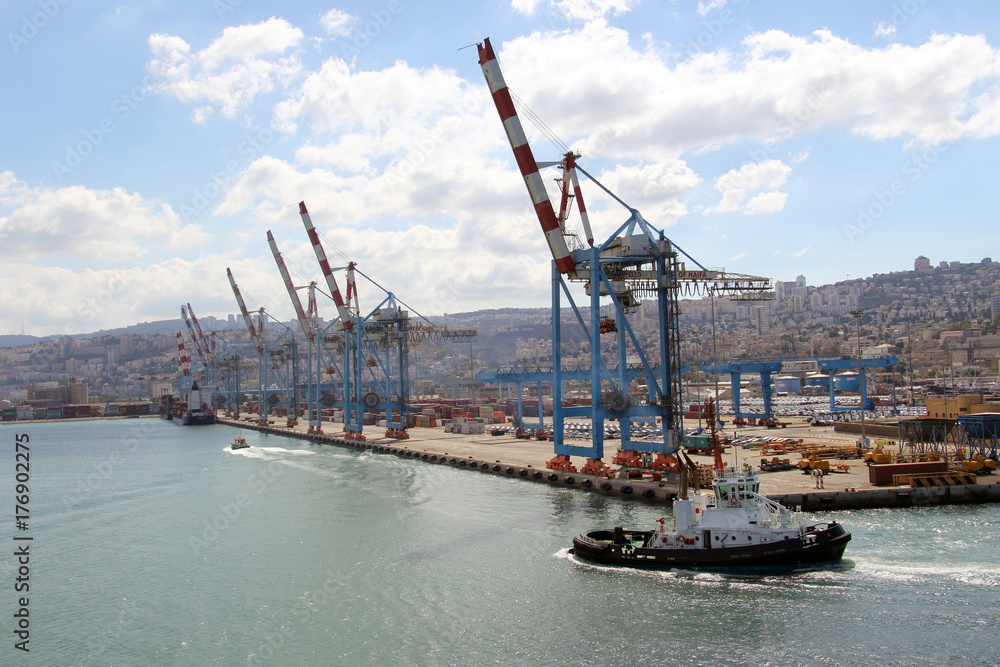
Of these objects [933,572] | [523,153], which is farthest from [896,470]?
[523,153]

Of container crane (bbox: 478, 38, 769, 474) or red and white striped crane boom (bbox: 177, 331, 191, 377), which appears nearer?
container crane (bbox: 478, 38, 769, 474)

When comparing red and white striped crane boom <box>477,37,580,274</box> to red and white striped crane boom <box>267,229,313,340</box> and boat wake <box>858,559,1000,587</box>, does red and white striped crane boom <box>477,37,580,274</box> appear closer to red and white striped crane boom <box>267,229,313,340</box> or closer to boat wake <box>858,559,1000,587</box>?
boat wake <box>858,559,1000,587</box>

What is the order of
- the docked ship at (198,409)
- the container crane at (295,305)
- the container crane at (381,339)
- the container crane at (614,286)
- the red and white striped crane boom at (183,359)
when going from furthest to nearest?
the red and white striped crane boom at (183,359) < the docked ship at (198,409) < the container crane at (295,305) < the container crane at (381,339) < the container crane at (614,286)

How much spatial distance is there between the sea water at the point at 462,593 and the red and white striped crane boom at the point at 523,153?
1574 centimetres

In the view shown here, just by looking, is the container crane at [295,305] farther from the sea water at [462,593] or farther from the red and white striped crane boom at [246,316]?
the sea water at [462,593]

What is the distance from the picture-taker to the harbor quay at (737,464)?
32812 mm

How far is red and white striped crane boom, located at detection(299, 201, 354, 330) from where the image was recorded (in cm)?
8394

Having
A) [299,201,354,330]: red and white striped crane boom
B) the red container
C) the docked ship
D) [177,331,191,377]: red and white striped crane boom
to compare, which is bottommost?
the docked ship

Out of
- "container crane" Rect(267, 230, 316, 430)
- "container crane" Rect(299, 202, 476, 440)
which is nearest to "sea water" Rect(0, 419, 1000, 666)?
"container crane" Rect(299, 202, 476, 440)

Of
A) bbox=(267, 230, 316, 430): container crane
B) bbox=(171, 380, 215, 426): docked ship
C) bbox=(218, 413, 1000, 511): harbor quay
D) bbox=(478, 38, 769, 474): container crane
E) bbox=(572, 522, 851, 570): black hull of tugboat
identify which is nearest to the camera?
bbox=(572, 522, 851, 570): black hull of tugboat

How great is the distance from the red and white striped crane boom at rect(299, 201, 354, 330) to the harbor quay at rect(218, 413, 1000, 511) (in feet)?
48.3

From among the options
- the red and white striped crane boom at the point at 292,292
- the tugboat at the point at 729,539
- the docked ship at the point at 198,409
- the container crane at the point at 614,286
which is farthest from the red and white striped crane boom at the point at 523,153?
the docked ship at the point at 198,409

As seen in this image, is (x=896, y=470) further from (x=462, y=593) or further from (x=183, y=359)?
(x=183, y=359)

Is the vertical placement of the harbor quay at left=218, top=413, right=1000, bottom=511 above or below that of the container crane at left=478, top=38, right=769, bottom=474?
below
